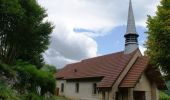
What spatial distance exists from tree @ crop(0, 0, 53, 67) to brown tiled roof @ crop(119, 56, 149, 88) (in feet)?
31.4

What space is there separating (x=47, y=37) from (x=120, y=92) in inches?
403

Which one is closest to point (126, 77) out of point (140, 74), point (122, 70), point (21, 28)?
point (122, 70)

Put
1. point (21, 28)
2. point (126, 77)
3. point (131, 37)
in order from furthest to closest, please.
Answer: point (131, 37) → point (126, 77) → point (21, 28)

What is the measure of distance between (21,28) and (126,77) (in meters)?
12.9

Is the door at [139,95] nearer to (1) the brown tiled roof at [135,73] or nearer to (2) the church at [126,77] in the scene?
(2) the church at [126,77]

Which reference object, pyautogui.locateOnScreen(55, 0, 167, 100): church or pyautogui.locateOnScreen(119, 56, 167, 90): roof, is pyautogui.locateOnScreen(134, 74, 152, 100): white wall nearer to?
pyautogui.locateOnScreen(55, 0, 167, 100): church

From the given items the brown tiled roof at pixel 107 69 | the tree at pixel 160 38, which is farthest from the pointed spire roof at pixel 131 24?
the tree at pixel 160 38

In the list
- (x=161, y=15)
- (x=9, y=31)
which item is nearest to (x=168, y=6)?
(x=161, y=15)

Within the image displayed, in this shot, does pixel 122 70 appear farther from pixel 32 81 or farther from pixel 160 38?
pixel 32 81

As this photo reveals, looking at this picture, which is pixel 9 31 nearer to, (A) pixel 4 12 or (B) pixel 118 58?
(A) pixel 4 12

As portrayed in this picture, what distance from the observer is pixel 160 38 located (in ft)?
69.2

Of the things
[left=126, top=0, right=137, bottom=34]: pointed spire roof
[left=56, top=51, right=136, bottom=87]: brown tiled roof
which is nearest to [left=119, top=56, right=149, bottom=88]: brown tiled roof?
[left=56, top=51, right=136, bottom=87]: brown tiled roof

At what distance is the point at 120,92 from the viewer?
3084 centimetres

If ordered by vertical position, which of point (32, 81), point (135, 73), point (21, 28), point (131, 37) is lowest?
point (32, 81)
